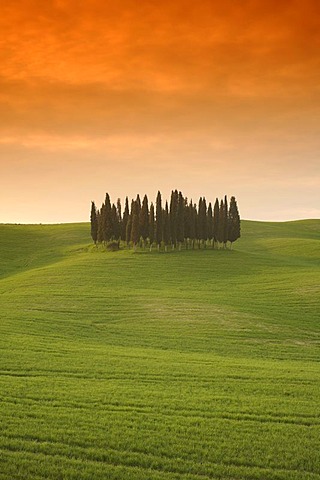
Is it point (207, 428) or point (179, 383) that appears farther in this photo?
point (179, 383)

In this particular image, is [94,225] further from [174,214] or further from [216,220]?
[216,220]

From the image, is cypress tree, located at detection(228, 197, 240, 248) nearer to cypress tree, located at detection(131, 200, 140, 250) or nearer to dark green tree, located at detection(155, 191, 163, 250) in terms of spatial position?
dark green tree, located at detection(155, 191, 163, 250)

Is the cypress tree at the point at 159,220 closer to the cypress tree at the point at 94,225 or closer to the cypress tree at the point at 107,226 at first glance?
the cypress tree at the point at 107,226

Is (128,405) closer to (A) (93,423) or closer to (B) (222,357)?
(A) (93,423)

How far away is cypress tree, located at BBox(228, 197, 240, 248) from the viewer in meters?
106

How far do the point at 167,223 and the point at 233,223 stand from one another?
1819 centimetres

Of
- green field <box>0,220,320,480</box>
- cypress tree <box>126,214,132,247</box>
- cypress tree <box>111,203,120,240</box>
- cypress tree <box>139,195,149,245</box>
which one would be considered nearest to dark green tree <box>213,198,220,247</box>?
cypress tree <box>139,195,149,245</box>

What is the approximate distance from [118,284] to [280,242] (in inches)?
2792

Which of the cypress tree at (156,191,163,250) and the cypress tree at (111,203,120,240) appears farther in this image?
the cypress tree at (111,203,120,240)

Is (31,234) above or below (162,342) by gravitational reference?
above

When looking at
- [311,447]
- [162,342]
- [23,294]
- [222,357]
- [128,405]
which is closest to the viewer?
[311,447]

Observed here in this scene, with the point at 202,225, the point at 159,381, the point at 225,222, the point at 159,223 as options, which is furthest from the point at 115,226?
the point at 159,381

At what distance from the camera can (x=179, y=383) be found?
841 inches

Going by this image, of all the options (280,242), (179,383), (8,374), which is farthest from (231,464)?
(280,242)
